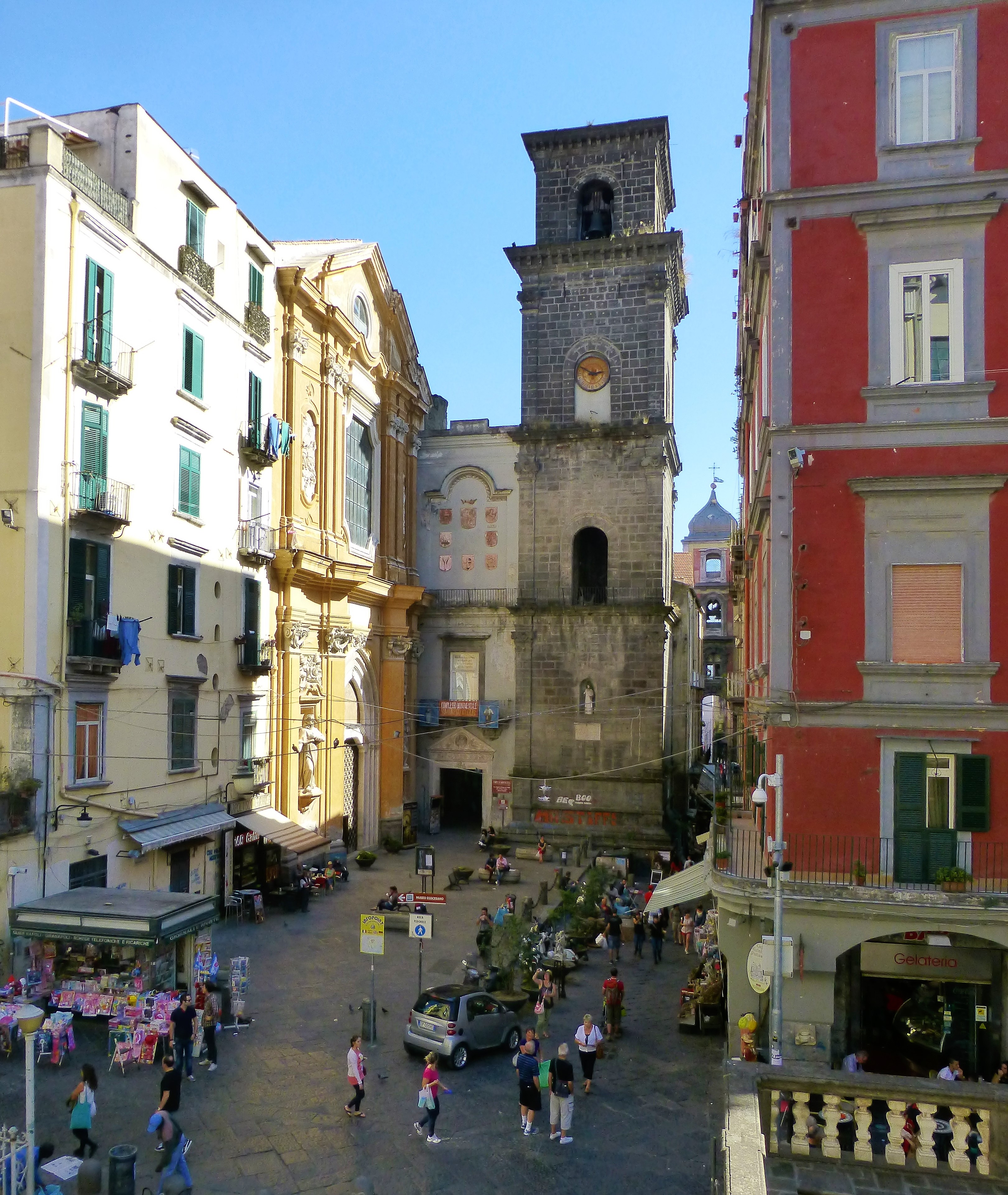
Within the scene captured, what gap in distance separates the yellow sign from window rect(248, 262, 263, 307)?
18.0 meters

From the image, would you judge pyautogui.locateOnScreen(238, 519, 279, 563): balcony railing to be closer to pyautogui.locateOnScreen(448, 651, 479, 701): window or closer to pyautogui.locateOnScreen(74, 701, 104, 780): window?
pyautogui.locateOnScreen(74, 701, 104, 780): window

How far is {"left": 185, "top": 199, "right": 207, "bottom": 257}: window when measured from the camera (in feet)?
80.7

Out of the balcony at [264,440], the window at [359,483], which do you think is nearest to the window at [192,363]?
the balcony at [264,440]

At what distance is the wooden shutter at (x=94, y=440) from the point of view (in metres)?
20.3

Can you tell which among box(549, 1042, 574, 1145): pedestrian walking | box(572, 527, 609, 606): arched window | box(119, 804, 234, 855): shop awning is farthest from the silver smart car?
box(572, 527, 609, 606): arched window

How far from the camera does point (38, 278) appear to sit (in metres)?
19.2

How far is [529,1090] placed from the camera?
13945mm

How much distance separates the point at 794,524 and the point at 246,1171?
1163cm

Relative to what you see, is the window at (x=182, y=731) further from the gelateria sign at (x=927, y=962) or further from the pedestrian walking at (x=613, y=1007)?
the gelateria sign at (x=927, y=962)

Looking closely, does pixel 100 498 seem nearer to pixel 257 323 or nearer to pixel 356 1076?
pixel 257 323

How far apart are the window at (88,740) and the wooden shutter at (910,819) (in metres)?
15.1

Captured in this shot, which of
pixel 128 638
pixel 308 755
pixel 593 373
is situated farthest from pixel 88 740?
pixel 593 373

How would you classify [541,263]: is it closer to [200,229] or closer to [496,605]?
[496,605]

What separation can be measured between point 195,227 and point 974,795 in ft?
70.3
